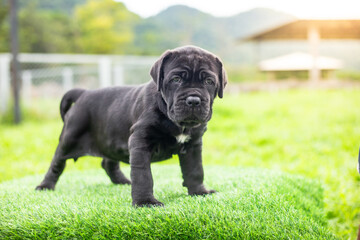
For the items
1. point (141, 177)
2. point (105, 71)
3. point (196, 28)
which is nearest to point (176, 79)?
point (141, 177)

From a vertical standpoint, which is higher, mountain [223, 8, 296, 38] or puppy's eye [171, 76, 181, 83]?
mountain [223, 8, 296, 38]

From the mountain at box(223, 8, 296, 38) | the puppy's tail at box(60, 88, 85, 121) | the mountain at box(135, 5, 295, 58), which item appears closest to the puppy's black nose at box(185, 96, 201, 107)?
the puppy's tail at box(60, 88, 85, 121)

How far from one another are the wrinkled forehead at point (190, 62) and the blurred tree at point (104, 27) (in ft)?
142

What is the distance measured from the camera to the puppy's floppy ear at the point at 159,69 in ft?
9.75

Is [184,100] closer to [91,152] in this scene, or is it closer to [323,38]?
[91,152]

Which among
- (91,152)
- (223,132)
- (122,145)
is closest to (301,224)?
(122,145)

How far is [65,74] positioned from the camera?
14000 mm

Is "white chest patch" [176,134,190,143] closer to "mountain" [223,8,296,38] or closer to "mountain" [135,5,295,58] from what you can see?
"mountain" [135,5,295,58]

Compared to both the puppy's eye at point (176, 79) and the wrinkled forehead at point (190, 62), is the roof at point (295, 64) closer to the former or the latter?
the wrinkled forehead at point (190, 62)

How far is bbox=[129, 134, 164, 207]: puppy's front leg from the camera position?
2.98m

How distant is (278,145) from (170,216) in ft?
17.8

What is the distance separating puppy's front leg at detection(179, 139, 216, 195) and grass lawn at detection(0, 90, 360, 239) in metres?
0.26

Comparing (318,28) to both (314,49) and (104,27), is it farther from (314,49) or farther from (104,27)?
(104,27)

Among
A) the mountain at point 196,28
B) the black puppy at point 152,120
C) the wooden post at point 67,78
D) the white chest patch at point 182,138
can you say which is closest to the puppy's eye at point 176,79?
the black puppy at point 152,120
